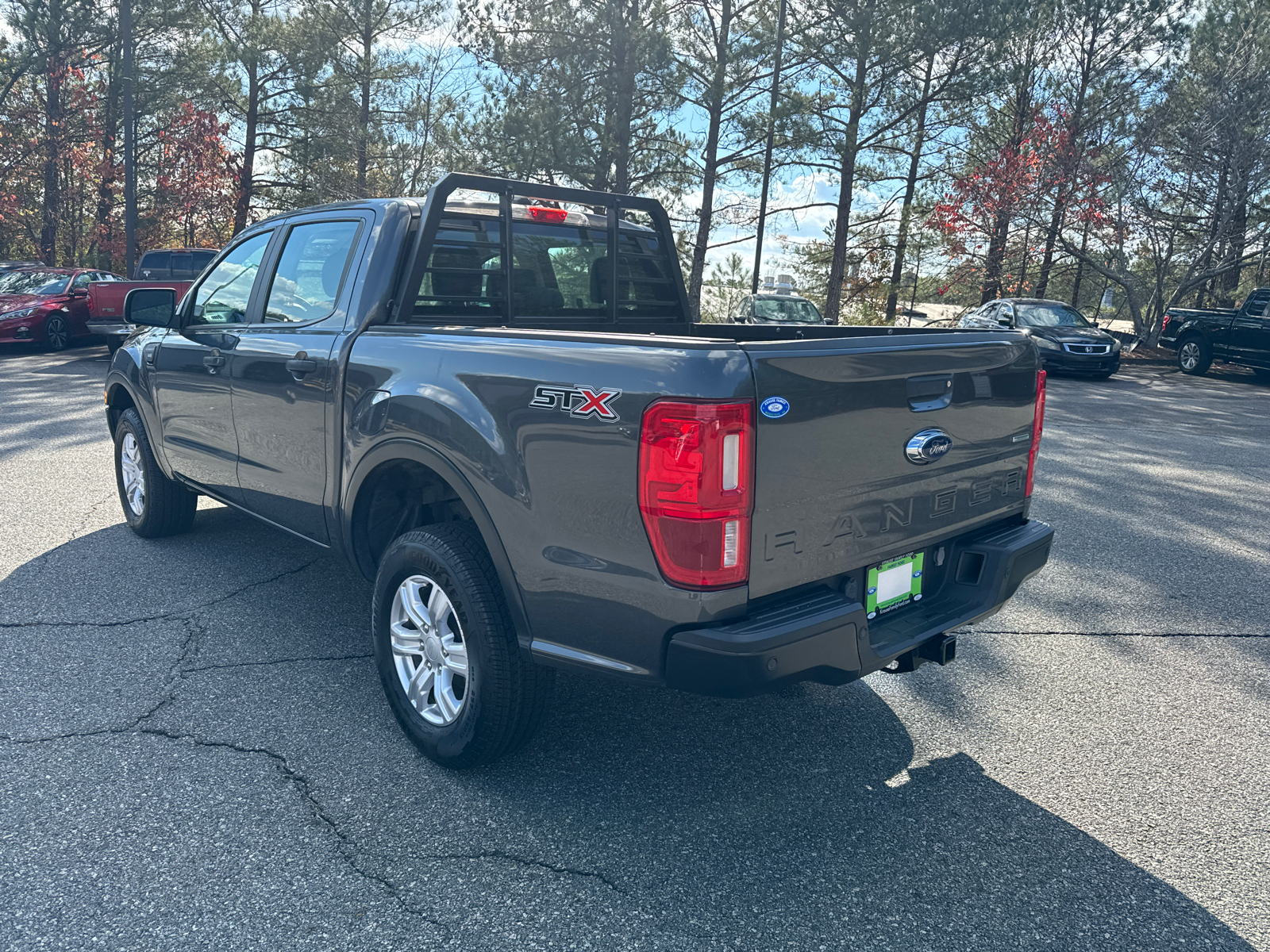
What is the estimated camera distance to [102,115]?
3197 centimetres

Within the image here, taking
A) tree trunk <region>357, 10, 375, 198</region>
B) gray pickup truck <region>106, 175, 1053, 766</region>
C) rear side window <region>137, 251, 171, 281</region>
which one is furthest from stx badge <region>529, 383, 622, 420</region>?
tree trunk <region>357, 10, 375, 198</region>

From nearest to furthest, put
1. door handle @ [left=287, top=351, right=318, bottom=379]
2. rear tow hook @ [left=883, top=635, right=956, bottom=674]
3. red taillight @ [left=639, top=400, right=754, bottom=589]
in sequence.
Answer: red taillight @ [left=639, top=400, right=754, bottom=589] < rear tow hook @ [left=883, top=635, right=956, bottom=674] < door handle @ [left=287, top=351, right=318, bottom=379]

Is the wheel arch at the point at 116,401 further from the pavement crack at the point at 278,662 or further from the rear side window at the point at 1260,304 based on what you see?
the rear side window at the point at 1260,304

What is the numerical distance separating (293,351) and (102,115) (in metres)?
34.7

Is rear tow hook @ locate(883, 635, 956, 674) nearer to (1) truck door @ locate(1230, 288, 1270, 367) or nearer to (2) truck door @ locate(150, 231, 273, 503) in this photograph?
(2) truck door @ locate(150, 231, 273, 503)

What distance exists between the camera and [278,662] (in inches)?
157

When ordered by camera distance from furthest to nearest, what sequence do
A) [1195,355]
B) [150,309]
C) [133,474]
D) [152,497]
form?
[1195,355] < [133,474] < [152,497] < [150,309]

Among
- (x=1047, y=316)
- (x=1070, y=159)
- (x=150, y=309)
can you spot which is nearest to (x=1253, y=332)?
(x=1047, y=316)

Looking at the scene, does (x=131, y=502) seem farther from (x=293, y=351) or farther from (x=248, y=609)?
(x=293, y=351)

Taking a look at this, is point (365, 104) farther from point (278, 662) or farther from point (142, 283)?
point (278, 662)

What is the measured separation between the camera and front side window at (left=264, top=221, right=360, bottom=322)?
394 cm

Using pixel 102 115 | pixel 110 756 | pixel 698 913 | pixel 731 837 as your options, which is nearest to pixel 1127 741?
pixel 731 837

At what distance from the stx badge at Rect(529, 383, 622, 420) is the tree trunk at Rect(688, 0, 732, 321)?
17.4 meters

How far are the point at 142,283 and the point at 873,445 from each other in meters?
17.5
